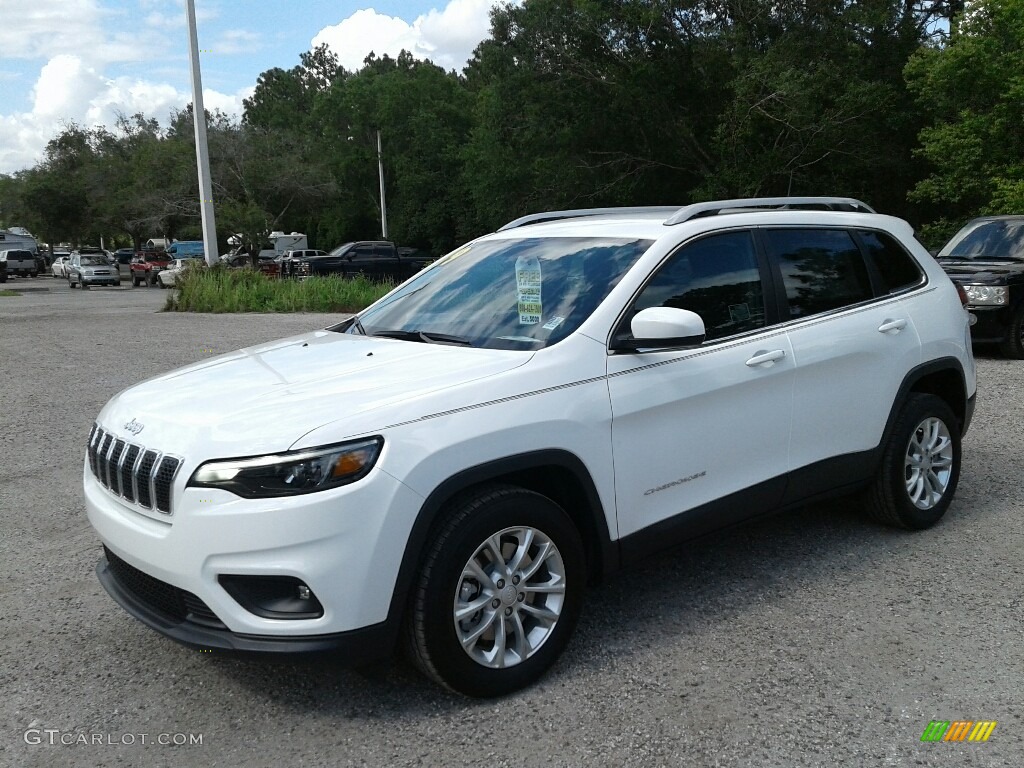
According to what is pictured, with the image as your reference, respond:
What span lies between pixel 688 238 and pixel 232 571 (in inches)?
93.6

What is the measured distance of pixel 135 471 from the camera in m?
3.35

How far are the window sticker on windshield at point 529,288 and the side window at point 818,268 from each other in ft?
3.77

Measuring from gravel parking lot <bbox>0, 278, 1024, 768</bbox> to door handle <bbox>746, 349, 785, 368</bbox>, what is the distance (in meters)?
0.51

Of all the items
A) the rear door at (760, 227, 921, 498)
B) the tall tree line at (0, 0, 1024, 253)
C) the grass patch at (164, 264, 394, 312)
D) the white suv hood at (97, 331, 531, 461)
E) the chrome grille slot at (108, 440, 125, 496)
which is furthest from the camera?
the tall tree line at (0, 0, 1024, 253)

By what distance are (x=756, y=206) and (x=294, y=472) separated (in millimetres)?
2828

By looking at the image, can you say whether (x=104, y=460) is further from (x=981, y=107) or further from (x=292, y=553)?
(x=981, y=107)

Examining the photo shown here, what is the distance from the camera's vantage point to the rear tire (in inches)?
442

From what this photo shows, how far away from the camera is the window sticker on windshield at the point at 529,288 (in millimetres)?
3986

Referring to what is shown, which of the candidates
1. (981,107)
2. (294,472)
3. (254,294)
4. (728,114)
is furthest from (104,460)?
(728,114)

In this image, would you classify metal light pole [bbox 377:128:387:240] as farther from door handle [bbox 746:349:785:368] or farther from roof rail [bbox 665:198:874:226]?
door handle [bbox 746:349:785:368]

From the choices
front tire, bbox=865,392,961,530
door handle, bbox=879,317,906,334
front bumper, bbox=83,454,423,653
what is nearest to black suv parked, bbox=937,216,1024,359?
front tire, bbox=865,392,961,530

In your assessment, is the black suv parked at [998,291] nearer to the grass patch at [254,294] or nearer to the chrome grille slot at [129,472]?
the chrome grille slot at [129,472]

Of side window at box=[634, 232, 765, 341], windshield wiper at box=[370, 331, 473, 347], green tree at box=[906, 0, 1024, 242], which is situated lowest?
windshield wiper at box=[370, 331, 473, 347]

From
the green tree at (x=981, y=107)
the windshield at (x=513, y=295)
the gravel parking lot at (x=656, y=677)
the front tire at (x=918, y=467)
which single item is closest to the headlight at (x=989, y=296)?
the gravel parking lot at (x=656, y=677)
